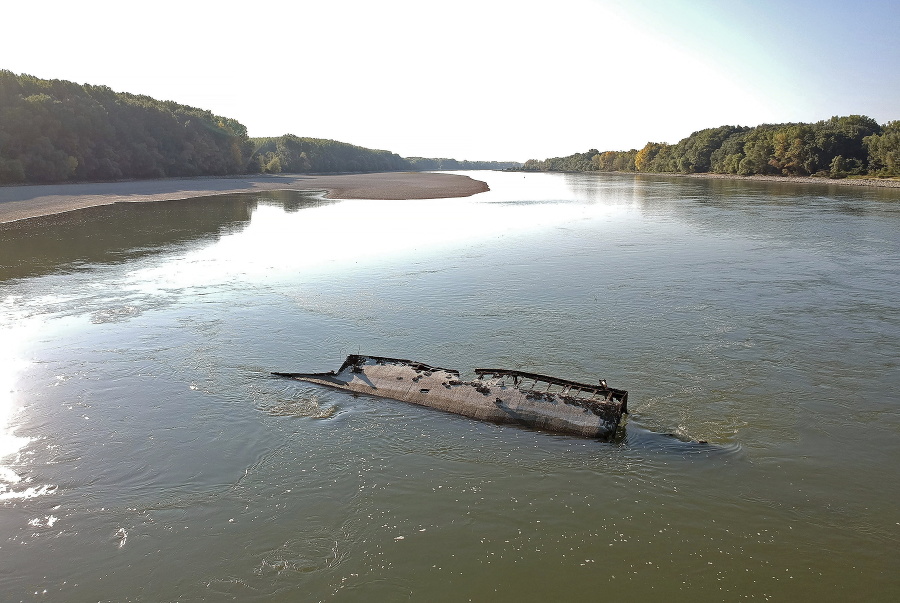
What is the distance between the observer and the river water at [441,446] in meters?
7.98

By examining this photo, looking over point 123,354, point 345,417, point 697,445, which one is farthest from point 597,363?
point 123,354

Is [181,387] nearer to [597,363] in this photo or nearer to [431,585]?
[431,585]

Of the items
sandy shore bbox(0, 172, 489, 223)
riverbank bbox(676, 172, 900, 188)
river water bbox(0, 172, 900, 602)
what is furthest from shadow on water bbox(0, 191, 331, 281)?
riverbank bbox(676, 172, 900, 188)

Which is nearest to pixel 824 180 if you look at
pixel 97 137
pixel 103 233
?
pixel 103 233

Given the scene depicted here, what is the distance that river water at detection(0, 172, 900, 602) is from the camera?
798 cm

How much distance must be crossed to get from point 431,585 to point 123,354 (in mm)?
12289

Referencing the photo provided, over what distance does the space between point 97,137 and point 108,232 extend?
48.9 meters

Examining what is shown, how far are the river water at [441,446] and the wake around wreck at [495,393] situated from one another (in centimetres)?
38

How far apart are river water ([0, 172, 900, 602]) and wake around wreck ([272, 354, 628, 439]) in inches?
15.1

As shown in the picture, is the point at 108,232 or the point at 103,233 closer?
the point at 103,233

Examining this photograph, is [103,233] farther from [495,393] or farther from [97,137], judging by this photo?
[97,137]

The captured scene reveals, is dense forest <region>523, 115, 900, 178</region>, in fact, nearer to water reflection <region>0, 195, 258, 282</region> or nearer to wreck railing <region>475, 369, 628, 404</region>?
water reflection <region>0, 195, 258, 282</region>

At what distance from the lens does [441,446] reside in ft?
36.7

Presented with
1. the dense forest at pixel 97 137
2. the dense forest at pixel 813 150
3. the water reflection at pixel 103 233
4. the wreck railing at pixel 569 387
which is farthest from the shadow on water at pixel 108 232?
the dense forest at pixel 813 150
